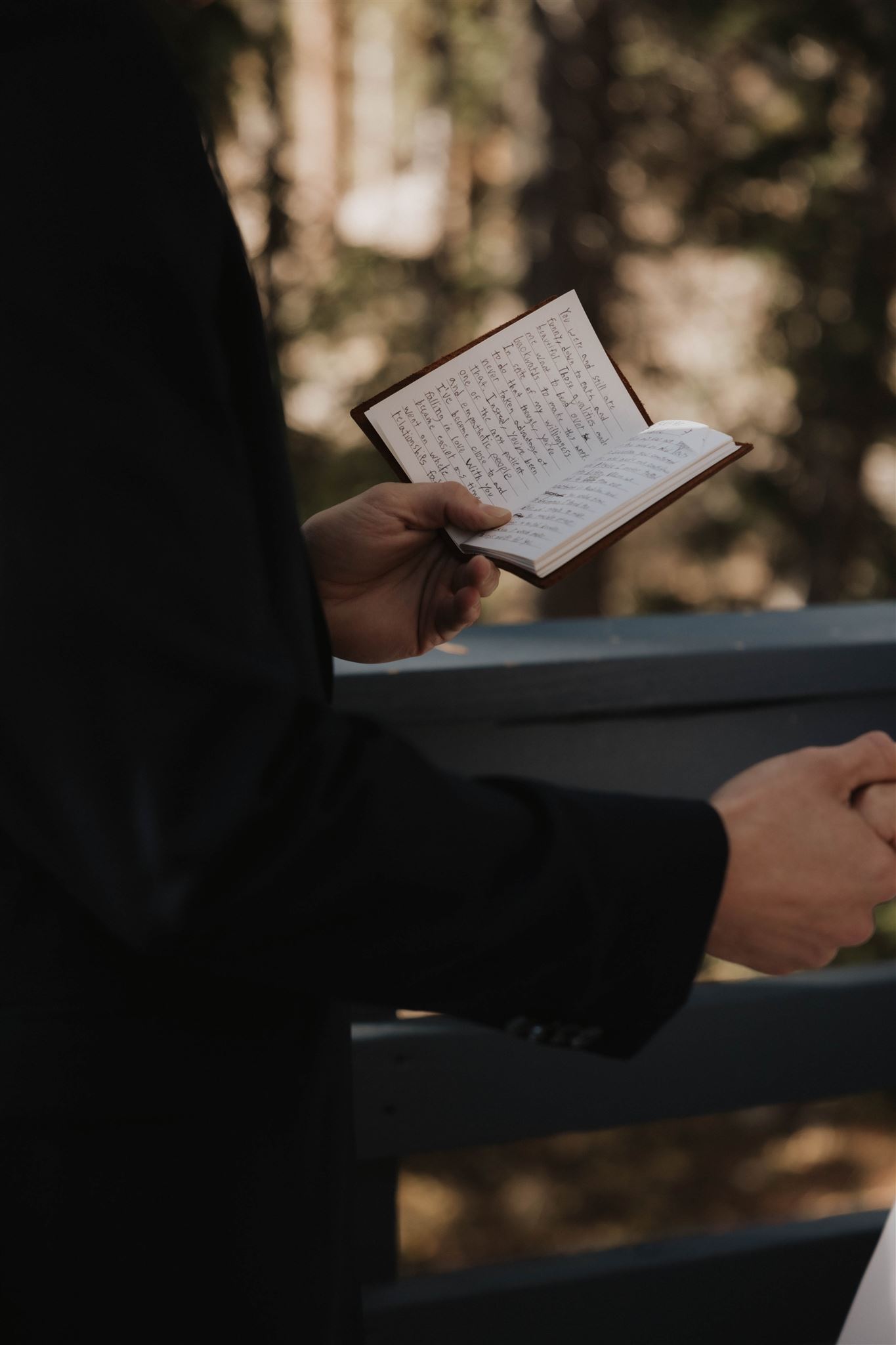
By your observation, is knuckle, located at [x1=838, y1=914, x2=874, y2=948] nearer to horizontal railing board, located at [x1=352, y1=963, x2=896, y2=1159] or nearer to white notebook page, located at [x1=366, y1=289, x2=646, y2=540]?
white notebook page, located at [x1=366, y1=289, x2=646, y2=540]

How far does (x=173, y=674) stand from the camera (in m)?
0.78

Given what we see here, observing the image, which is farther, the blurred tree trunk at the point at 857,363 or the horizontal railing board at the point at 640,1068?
the blurred tree trunk at the point at 857,363

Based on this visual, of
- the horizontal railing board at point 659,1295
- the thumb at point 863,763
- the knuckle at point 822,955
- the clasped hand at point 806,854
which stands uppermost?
the thumb at point 863,763

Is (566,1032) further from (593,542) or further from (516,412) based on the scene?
(516,412)

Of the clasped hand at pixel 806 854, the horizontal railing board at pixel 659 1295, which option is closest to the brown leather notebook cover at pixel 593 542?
the clasped hand at pixel 806 854

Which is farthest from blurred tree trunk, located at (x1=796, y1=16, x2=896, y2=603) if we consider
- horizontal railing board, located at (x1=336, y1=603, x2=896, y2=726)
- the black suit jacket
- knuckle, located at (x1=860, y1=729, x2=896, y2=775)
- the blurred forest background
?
the black suit jacket

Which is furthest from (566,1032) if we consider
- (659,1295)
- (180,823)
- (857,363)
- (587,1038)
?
(857,363)

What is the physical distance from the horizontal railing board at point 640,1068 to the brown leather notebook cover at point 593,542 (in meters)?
0.73

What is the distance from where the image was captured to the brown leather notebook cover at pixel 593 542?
4.11ft

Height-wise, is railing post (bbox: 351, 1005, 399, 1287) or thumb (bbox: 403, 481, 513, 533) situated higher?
thumb (bbox: 403, 481, 513, 533)

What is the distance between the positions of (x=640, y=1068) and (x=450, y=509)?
2.92ft

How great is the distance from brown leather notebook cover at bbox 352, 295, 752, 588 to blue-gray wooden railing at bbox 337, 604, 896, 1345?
12.2 inches

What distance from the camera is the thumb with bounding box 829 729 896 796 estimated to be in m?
1.04

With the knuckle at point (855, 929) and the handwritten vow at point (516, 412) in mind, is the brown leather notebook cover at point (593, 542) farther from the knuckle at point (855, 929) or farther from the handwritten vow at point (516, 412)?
the knuckle at point (855, 929)
